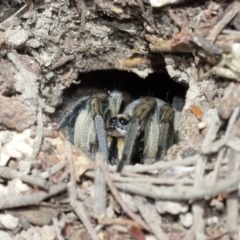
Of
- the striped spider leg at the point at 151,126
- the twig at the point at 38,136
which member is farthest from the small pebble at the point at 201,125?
the twig at the point at 38,136

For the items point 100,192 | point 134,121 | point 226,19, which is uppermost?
point 226,19

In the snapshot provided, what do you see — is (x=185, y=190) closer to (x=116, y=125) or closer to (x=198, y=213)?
(x=198, y=213)

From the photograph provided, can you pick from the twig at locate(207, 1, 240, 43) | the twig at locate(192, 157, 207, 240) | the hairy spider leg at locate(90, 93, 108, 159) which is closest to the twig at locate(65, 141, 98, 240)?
the twig at locate(192, 157, 207, 240)

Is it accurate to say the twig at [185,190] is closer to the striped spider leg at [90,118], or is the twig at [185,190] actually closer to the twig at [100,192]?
the twig at [100,192]

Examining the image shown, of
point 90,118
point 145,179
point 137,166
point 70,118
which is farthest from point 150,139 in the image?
point 145,179

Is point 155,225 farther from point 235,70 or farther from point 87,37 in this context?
point 87,37
